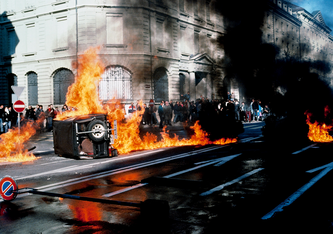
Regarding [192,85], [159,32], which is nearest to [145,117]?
[159,32]

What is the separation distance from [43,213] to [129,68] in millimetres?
20284

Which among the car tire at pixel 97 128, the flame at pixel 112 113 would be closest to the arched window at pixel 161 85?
the flame at pixel 112 113

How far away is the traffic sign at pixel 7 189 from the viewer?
222 inches

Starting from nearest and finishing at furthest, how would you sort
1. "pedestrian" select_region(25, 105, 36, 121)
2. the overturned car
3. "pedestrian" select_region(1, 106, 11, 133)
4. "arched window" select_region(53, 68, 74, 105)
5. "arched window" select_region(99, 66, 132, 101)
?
1. the overturned car
2. "pedestrian" select_region(1, 106, 11, 133)
3. "pedestrian" select_region(25, 105, 36, 121)
4. "arched window" select_region(99, 66, 132, 101)
5. "arched window" select_region(53, 68, 74, 105)

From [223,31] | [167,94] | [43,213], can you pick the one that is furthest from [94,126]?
[167,94]

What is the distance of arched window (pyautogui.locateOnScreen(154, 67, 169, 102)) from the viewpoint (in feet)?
85.1

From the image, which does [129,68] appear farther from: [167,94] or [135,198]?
[135,198]

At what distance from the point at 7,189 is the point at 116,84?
1905 cm

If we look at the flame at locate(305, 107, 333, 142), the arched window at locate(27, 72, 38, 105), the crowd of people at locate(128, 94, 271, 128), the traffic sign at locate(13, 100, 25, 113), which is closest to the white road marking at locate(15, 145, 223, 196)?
the flame at locate(305, 107, 333, 142)

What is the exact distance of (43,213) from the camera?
16.3ft

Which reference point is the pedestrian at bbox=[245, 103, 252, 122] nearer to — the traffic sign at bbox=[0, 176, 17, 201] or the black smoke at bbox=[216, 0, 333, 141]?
the black smoke at bbox=[216, 0, 333, 141]

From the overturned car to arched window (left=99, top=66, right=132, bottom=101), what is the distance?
538 inches

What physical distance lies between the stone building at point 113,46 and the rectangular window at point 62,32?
8 cm

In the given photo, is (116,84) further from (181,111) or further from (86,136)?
(86,136)
